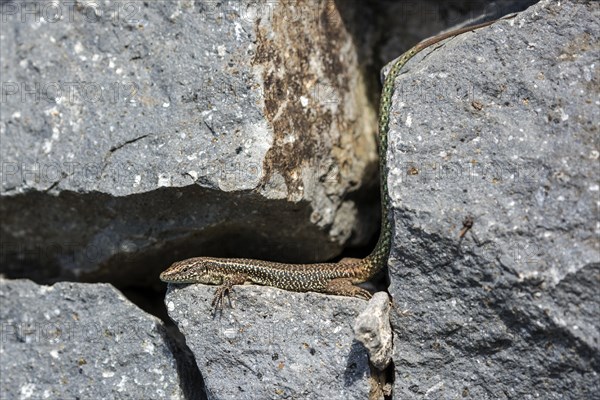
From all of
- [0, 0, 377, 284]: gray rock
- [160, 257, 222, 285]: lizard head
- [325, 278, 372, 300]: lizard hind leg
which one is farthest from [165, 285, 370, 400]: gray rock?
[0, 0, 377, 284]: gray rock

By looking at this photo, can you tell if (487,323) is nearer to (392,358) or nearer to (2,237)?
(392,358)

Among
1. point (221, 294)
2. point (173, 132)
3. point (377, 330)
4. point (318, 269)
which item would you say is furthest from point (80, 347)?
point (377, 330)

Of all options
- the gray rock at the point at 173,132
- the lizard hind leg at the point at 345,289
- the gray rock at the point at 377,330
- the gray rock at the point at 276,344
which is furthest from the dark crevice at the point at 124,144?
the gray rock at the point at 377,330

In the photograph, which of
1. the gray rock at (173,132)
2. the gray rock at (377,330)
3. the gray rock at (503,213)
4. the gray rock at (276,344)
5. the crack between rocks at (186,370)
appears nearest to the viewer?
the gray rock at (503,213)

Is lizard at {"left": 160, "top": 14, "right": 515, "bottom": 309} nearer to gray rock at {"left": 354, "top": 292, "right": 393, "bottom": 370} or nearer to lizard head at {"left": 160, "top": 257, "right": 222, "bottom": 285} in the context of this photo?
lizard head at {"left": 160, "top": 257, "right": 222, "bottom": 285}

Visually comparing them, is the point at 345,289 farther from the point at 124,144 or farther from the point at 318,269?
the point at 124,144

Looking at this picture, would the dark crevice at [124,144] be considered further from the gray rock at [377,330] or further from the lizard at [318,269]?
the gray rock at [377,330]
